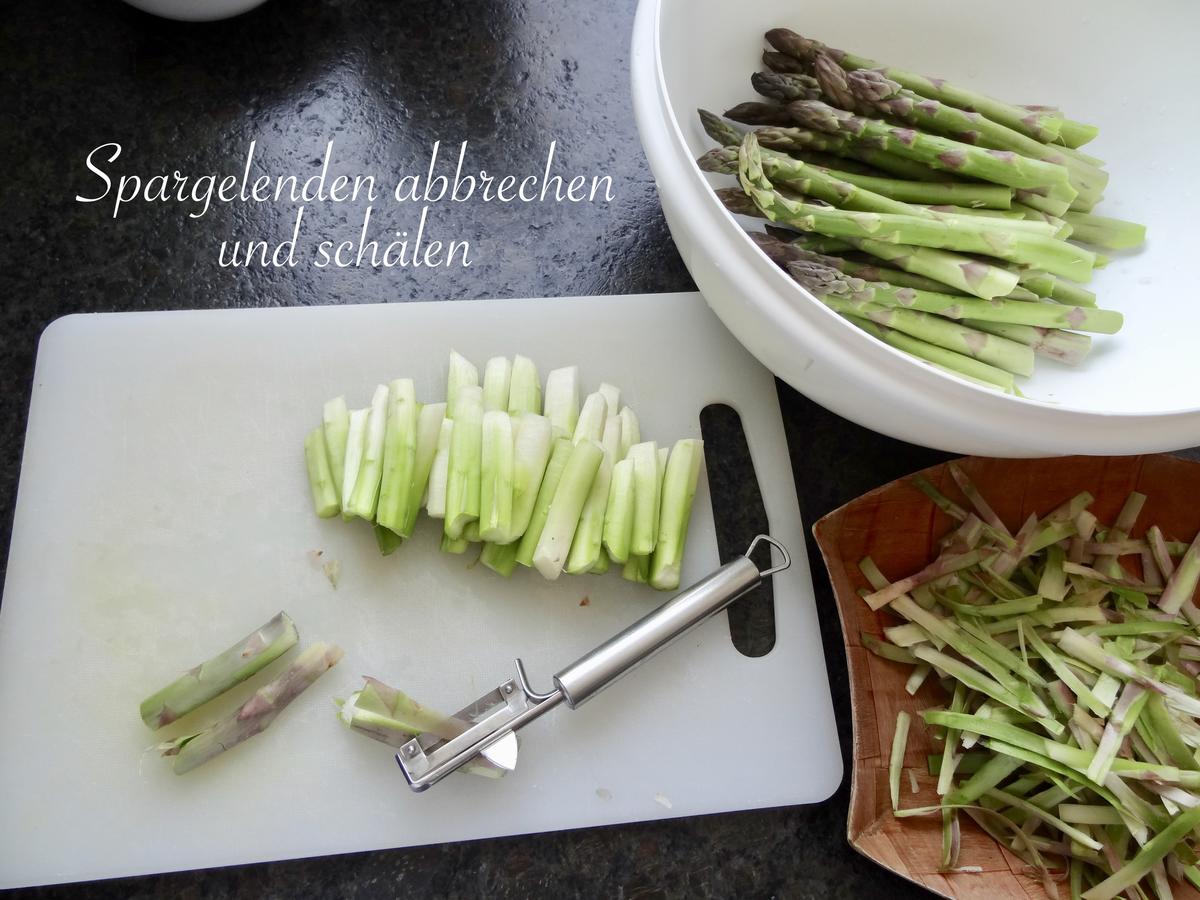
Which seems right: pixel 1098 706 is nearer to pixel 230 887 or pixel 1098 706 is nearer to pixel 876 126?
pixel 876 126

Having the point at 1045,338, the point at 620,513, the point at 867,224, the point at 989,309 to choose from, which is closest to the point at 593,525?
the point at 620,513

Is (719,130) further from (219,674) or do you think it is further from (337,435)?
(219,674)

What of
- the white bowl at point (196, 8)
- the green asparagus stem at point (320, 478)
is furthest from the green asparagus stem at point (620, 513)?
the white bowl at point (196, 8)

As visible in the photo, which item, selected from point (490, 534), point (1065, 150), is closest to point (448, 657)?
point (490, 534)

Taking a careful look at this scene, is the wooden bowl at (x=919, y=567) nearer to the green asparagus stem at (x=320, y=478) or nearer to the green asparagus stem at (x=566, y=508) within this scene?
the green asparagus stem at (x=566, y=508)

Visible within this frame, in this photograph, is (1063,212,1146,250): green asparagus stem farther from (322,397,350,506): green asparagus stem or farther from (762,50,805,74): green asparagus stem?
(322,397,350,506): green asparagus stem

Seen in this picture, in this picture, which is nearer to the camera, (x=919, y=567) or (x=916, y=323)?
(x=916, y=323)
